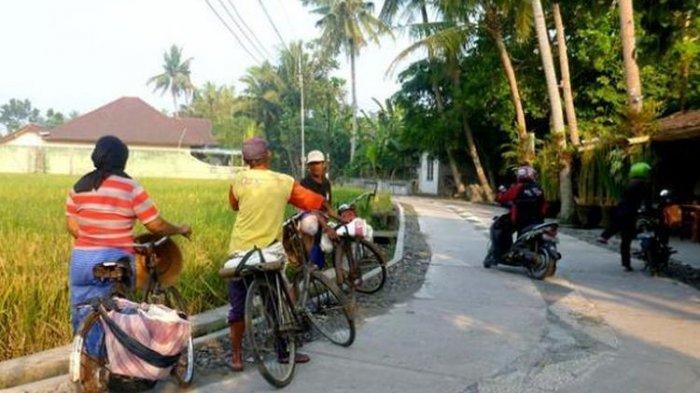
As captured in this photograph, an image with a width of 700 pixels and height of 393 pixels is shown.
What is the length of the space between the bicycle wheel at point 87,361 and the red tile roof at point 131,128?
45858mm

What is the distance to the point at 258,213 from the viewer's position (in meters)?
4.84

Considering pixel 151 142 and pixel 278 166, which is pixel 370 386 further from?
pixel 278 166

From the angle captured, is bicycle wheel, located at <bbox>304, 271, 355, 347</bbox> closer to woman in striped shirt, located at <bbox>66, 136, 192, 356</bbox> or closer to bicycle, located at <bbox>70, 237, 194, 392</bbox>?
bicycle, located at <bbox>70, 237, 194, 392</bbox>

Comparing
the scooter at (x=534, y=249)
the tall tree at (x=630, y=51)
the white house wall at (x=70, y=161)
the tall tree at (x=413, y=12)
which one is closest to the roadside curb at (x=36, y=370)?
the scooter at (x=534, y=249)

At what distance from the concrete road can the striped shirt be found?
1.18 meters

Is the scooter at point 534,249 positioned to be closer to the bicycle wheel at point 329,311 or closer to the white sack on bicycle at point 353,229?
the white sack on bicycle at point 353,229

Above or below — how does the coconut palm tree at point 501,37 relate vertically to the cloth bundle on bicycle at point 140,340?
above

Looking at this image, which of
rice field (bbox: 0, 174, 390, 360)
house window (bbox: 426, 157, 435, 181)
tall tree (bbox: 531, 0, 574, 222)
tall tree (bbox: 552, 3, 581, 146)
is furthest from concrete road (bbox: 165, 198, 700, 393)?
house window (bbox: 426, 157, 435, 181)

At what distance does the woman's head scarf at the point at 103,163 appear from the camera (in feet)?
13.2

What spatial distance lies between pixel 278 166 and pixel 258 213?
53151 millimetres

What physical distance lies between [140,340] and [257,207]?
56.3 inches

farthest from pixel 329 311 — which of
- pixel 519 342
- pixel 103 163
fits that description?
pixel 103 163

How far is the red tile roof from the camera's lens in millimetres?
48844

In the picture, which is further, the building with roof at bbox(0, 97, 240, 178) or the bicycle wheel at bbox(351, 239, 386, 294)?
the building with roof at bbox(0, 97, 240, 178)
